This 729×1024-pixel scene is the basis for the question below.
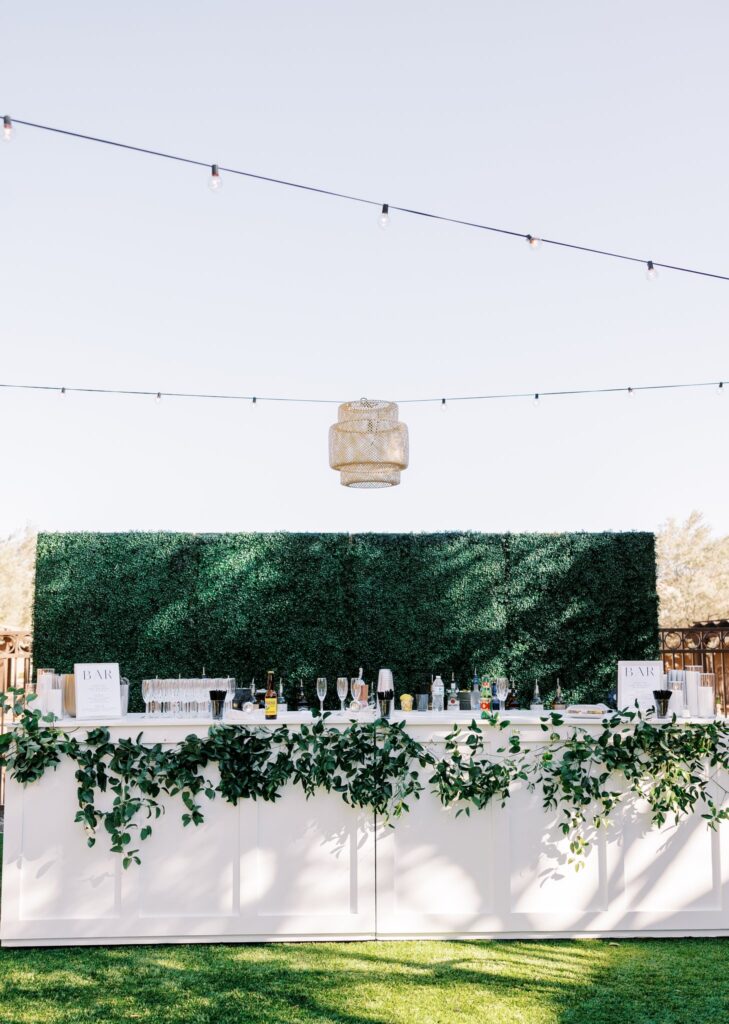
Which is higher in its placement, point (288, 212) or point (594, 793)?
point (288, 212)

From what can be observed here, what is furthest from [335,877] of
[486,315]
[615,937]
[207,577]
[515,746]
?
[486,315]

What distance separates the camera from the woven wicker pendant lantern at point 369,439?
5383 millimetres

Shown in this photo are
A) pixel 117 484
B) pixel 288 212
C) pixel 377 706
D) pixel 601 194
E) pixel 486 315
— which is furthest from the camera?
pixel 117 484

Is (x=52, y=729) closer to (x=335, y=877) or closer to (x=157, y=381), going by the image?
(x=335, y=877)

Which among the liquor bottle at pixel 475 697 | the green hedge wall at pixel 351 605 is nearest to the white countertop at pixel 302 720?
the liquor bottle at pixel 475 697

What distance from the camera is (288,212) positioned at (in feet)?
29.3

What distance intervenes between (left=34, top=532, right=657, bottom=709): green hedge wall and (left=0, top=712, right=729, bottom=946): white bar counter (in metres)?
2.48

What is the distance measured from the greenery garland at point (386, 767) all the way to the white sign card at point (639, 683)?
0.56ft

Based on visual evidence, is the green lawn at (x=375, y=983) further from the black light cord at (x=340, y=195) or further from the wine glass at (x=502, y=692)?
the black light cord at (x=340, y=195)

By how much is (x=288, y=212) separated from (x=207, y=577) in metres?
4.33

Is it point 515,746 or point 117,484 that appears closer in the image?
point 515,746

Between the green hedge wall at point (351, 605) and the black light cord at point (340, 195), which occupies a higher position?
the black light cord at point (340, 195)

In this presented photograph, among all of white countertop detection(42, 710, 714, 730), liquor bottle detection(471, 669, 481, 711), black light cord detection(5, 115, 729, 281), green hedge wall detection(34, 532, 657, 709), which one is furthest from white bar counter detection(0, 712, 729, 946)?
green hedge wall detection(34, 532, 657, 709)

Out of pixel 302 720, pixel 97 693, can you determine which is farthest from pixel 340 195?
pixel 97 693
